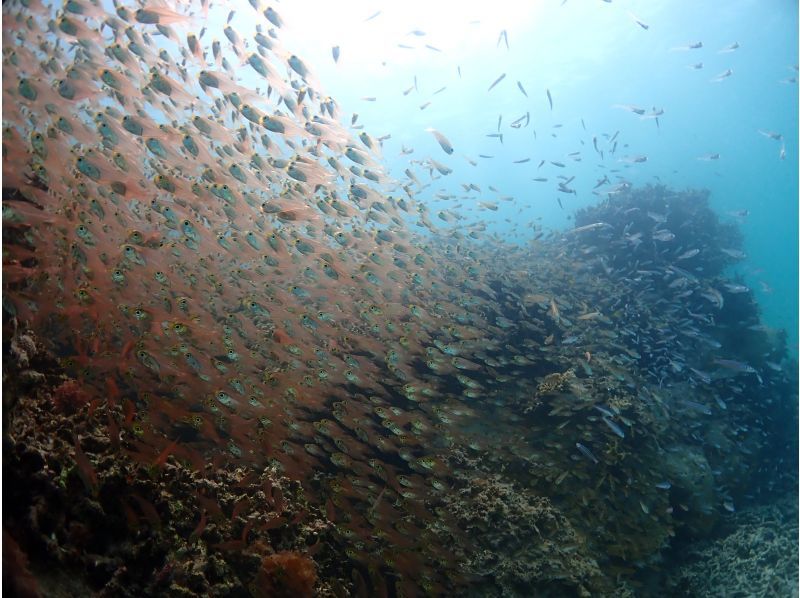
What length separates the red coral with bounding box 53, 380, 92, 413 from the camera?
416 centimetres

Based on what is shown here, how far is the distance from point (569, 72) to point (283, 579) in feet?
156

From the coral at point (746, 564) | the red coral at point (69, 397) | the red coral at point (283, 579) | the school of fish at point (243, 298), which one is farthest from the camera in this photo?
the coral at point (746, 564)

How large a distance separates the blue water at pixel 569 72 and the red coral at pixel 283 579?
25.1ft

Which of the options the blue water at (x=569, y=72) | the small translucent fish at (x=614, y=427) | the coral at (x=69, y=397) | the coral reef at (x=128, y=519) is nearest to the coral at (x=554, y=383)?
the small translucent fish at (x=614, y=427)

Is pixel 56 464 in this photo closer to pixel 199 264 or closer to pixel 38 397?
pixel 38 397

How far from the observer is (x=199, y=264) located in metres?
7.24

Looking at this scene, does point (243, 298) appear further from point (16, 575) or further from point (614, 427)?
point (614, 427)

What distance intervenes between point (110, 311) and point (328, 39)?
1264 inches

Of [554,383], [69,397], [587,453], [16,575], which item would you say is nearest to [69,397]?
[69,397]

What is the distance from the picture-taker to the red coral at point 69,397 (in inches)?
164

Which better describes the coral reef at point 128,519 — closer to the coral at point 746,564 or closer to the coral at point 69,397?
the coral at point 69,397

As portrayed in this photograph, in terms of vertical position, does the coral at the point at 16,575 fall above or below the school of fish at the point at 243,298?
below

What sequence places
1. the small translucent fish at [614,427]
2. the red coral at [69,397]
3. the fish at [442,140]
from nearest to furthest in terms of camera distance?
the red coral at [69,397] → the small translucent fish at [614,427] → the fish at [442,140]

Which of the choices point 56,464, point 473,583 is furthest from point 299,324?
point 473,583
